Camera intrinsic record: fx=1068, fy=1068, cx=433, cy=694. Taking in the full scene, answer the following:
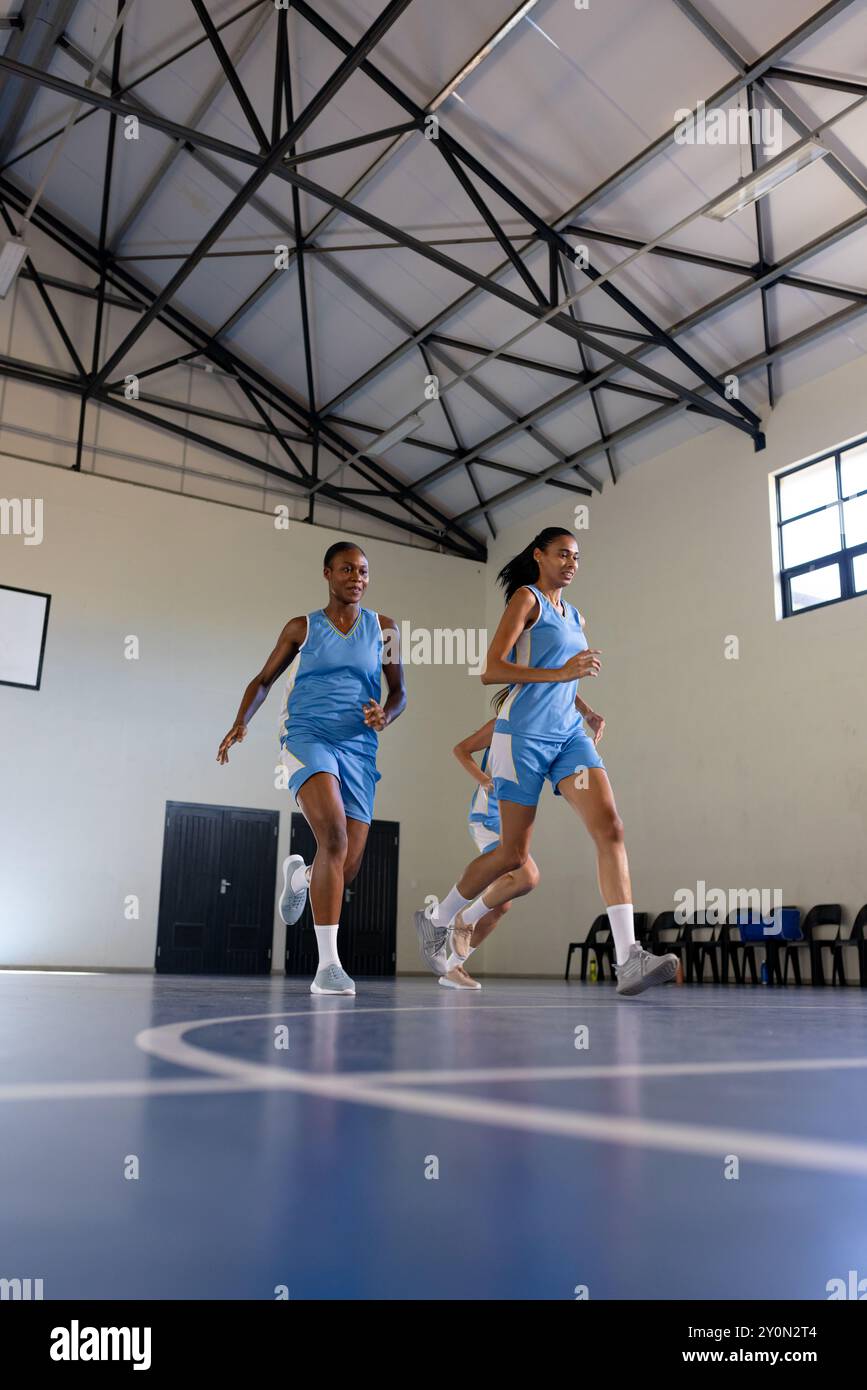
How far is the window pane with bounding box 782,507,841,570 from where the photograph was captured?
34.8ft

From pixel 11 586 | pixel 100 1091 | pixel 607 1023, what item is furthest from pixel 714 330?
pixel 100 1091

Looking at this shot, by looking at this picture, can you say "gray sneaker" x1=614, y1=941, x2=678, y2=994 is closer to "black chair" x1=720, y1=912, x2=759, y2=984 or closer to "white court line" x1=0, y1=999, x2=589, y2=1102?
"white court line" x1=0, y1=999, x2=589, y2=1102

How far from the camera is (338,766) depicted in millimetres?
4141

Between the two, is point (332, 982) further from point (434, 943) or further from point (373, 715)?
point (434, 943)

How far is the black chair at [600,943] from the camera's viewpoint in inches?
457

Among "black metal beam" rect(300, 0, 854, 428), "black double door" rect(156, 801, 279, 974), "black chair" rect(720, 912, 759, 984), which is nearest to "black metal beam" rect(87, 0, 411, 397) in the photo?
"black metal beam" rect(300, 0, 854, 428)

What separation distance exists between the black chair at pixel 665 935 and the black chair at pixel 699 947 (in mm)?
145

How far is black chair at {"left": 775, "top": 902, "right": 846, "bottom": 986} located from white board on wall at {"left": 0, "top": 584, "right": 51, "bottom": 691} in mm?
8389

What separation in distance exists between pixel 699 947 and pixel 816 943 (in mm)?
1344

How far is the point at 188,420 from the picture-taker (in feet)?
45.1

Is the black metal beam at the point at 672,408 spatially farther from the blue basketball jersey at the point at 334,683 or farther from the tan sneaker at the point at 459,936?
the tan sneaker at the point at 459,936

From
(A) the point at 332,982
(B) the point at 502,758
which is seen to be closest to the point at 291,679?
(B) the point at 502,758
